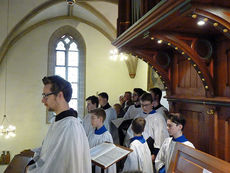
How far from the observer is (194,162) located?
1.71m

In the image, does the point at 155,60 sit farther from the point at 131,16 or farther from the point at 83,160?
the point at 83,160

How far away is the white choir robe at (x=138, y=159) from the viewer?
2.81m

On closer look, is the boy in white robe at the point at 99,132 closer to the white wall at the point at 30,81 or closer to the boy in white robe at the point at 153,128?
the boy in white robe at the point at 153,128

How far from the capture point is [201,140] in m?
2.68

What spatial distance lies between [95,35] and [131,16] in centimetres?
661

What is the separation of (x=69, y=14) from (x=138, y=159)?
26.2ft

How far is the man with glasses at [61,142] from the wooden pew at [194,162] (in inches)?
31.9

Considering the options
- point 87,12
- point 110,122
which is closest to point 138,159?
point 110,122

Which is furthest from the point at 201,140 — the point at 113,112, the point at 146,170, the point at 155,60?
the point at 113,112

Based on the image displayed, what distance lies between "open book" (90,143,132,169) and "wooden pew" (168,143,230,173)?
0.62 metres

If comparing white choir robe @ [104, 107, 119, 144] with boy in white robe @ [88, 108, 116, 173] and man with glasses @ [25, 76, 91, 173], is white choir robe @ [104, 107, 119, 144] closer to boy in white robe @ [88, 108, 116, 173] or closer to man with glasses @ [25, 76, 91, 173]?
boy in white robe @ [88, 108, 116, 173]

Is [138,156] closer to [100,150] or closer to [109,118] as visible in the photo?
[100,150]

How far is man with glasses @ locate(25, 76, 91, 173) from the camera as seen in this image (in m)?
1.82

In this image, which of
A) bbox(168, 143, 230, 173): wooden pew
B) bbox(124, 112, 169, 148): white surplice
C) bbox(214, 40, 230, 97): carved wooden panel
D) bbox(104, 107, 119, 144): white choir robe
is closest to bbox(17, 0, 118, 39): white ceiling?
bbox(104, 107, 119, 144): white choir robe
